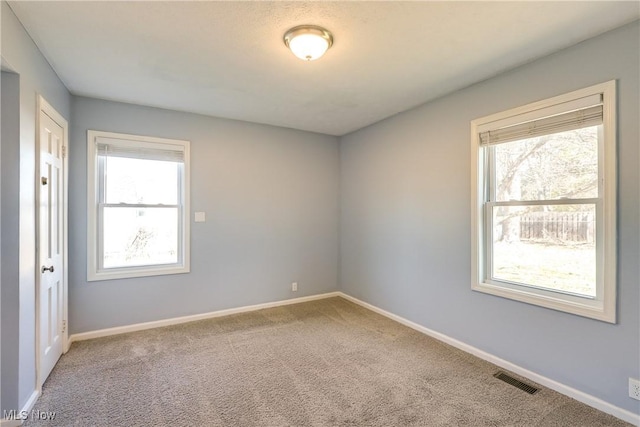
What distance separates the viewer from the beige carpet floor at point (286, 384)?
204 cm

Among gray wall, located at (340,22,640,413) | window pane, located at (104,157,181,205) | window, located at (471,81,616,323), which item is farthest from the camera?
window pane, located at (104,157,181,205)

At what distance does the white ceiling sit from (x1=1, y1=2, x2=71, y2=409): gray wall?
0.51ft

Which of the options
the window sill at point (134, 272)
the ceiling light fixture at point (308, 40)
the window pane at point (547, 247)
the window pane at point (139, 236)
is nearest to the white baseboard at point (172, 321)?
the window sill at point (134, 272)

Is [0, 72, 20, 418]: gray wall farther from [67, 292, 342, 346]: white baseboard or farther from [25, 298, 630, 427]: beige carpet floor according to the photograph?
[67, 292, 342, 346]: white baseboard

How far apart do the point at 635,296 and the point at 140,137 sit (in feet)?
15.1

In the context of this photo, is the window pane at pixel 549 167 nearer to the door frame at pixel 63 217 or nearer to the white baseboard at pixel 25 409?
the door frame at pixel 63 217

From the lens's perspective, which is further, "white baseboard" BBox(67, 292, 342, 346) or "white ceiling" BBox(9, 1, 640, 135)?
"white baseboard" BBox(67, 292, 342, 346)

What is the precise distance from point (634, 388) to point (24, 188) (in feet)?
13.8

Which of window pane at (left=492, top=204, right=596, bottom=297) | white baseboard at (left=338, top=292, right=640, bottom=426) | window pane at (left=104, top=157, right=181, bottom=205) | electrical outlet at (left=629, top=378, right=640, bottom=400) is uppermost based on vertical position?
window pane at (left=104, top=157, right=181, bottom=205)

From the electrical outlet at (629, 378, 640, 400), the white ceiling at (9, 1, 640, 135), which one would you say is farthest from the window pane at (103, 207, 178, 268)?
the electrical outlet at (629, 378, 640, 400)

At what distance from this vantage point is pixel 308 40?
2051 millimetres

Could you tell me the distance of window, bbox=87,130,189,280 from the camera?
332 centimetres

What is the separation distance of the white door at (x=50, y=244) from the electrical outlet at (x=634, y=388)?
4.11 metres

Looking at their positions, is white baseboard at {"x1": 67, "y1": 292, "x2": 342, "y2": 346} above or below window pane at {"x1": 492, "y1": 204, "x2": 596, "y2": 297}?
below
